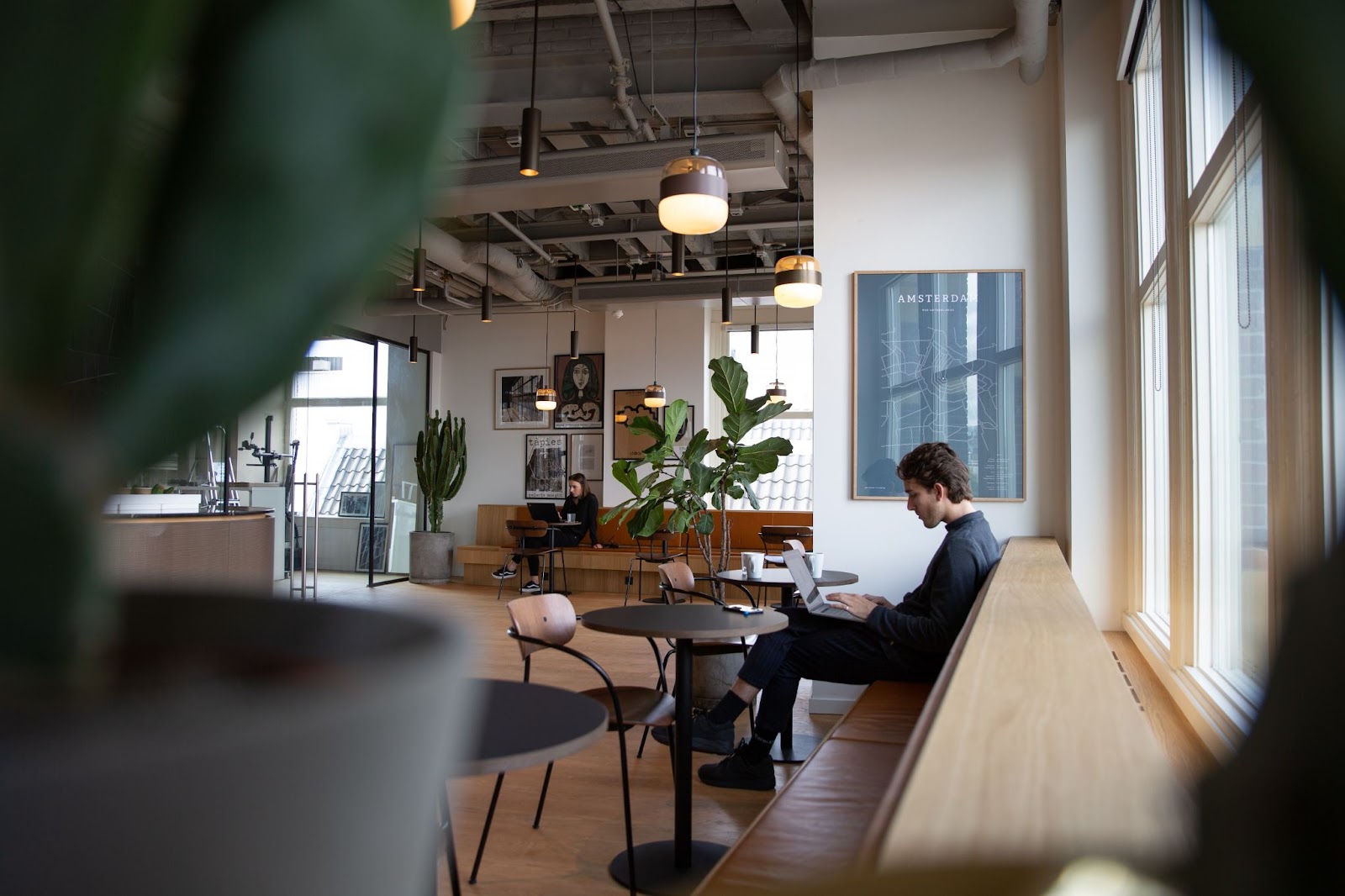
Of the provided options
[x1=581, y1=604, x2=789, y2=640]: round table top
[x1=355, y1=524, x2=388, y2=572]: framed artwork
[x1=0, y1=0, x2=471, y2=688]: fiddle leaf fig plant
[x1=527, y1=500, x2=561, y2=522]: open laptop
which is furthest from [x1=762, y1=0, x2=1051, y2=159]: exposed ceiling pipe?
[x1=355, y1=524, x2=388, y2=572]: framed artwork

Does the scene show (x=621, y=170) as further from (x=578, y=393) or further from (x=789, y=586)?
(x=578, y=393)

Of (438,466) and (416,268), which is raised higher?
(416,268)

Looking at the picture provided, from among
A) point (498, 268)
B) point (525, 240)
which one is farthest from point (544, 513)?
point (525, 240)

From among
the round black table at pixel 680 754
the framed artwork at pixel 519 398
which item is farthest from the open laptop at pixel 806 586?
the framed artwork at pixel 519 398

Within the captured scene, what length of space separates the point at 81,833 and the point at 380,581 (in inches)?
510

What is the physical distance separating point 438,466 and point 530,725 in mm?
11152

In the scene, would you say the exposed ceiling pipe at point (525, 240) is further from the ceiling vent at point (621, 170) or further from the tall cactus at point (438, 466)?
the tall cactus at point (438, 466)

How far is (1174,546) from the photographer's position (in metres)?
3.71

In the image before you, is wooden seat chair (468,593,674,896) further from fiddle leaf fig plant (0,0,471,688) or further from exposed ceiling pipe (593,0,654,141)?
exposed ceiling pipe (593,0,654,141)

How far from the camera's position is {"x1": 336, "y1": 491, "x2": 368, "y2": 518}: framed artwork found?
11.6m

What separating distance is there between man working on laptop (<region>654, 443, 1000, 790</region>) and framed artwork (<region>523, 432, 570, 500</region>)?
9096 mm

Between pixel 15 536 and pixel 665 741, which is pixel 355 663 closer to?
pixel 15 536

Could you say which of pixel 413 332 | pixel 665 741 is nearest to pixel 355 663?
pixel 665 741

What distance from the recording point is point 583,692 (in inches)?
143
